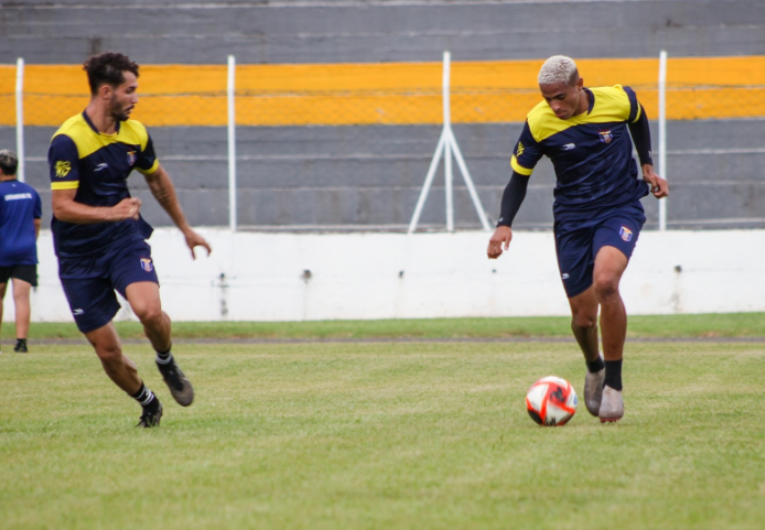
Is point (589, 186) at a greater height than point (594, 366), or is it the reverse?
point (589, 186)

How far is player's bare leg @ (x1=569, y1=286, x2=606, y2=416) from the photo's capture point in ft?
22.0

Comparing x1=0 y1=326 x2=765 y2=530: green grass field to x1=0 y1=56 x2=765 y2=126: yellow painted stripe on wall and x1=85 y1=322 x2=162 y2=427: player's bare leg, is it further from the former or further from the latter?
x1=0 y1=56 x2=765 y2=126: yellow painted stripe on wall

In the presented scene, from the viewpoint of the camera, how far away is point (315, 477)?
4.65 metres

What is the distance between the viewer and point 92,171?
632cm

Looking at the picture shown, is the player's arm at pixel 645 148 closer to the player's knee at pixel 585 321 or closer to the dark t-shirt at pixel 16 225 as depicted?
the player's knee at pixel 585 321

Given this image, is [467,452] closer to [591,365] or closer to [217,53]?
[591,365]

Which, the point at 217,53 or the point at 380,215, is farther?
the point at 217,53

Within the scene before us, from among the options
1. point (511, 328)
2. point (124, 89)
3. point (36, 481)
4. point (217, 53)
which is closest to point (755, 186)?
point (511, 328)

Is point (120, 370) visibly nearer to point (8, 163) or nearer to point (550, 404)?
point (550, 404)

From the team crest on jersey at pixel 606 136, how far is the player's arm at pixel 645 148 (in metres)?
0.20

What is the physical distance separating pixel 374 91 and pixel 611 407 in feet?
38.3

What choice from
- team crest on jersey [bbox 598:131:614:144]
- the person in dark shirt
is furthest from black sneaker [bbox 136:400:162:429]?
the person in dark shirt

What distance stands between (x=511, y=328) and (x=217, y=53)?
30.2ft

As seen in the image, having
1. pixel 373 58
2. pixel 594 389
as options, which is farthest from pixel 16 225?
Result: pixel 373 58
